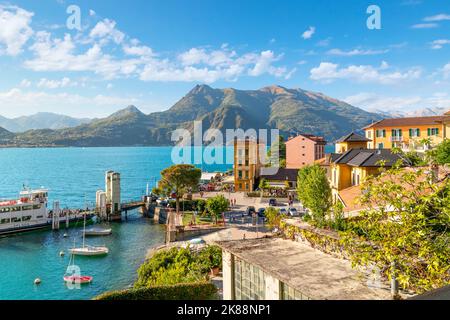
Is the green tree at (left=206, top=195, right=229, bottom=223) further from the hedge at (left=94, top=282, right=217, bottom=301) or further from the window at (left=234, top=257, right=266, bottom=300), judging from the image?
the window at (left=234, top=257, right=266, bottom=300)

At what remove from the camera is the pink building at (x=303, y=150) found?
76812 mm

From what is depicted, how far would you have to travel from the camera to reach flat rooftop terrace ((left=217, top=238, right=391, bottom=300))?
862 centimetres

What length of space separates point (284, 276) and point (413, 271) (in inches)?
138

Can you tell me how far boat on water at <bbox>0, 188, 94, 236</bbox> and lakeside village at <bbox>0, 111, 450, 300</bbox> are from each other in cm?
15

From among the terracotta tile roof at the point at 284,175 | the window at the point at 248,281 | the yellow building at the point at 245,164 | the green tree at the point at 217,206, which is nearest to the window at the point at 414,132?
the terracotta tile roof at the point at 284,175

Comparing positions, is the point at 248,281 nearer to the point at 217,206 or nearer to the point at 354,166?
the point at 354,166

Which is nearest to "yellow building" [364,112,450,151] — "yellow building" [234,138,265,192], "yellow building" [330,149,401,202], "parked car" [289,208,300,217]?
"yellow building" [330,149,401,202]

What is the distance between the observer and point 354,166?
36125 millimetres

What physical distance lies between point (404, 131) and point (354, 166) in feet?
93.8

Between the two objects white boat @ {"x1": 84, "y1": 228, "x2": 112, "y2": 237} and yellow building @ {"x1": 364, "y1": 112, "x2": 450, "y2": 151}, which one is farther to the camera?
yellow building @ {"x1": 364, "y1": 112, "x2": 450, "y2": 151}
